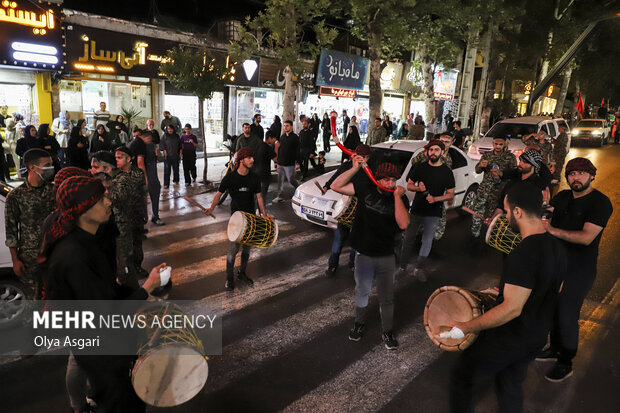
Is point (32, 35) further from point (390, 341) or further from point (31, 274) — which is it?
Answer: point (390, 341)

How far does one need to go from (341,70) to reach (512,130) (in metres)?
10.3

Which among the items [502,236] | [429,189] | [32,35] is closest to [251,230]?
[429,189]

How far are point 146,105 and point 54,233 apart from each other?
16720mm

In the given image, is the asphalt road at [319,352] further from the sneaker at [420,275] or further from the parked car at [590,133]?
the parked car at [590,133]

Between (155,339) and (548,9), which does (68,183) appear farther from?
(548,9)

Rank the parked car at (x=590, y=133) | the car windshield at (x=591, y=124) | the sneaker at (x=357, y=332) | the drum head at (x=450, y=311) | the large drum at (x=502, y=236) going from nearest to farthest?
1. the drum head at (x=450, y=311)
2. the sneaker at (x=357, y=332)
3. the large drum at (x=502, y=236)
4. the parked car at (x=590, y=133)
5. the car windshield at (x=591, y=124)

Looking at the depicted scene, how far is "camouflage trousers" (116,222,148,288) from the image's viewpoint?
4.08 m

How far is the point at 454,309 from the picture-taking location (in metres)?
3.47

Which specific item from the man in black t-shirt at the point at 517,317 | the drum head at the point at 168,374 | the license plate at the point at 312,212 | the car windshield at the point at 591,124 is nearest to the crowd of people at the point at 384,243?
the man in black t-shirt at the point at 517,317

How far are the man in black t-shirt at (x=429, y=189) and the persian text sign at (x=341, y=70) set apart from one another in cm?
1719

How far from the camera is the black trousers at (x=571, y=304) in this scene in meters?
4.43

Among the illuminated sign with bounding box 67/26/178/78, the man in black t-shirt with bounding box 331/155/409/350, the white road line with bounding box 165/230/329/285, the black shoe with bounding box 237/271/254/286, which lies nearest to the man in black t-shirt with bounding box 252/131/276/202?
the white road line with bounding box 165/230/329/285

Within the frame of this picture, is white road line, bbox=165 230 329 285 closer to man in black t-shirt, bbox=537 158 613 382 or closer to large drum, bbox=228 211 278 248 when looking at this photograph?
large drum, bbox=228 211 278 248

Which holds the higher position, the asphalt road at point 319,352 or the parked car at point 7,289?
the parked car at point 7,289
